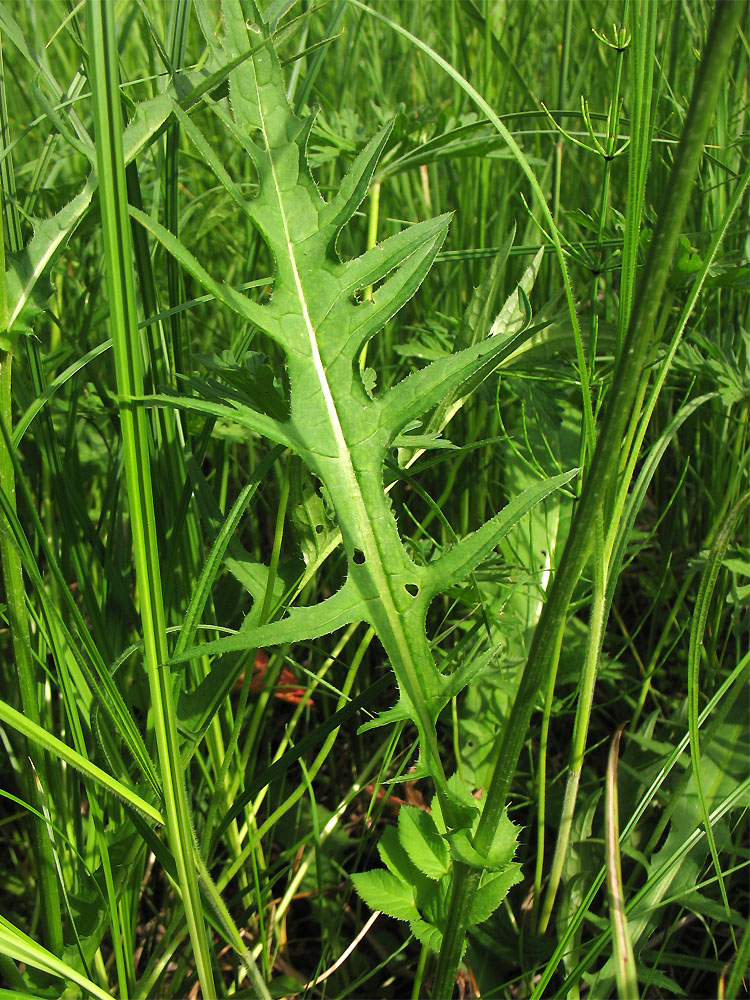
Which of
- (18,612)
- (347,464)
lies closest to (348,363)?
(347,464)

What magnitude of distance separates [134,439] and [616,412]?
30 centimetres

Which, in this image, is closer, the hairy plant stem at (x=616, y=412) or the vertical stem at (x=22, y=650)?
the hairy plant stem at (x=616, y=412)

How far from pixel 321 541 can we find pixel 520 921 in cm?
54

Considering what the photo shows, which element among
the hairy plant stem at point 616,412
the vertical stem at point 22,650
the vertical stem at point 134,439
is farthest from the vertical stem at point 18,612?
the hairy plant stem at point 616,412

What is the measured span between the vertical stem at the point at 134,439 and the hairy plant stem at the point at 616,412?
0.21 meters

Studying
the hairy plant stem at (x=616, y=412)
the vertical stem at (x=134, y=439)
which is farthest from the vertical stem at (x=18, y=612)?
the hairy plant stem at (x=616, y=412)

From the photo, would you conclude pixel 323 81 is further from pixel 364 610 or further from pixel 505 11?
pixel 364 610

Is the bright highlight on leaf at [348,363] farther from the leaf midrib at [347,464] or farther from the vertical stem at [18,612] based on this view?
the vertical stem at [18,612]

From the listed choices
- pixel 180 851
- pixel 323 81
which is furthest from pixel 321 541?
pixel 323 81

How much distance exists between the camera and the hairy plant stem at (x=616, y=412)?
391 millimetres

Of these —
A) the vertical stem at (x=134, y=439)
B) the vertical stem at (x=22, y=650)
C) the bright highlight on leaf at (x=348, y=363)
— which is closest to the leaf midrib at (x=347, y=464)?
the bright highlight on leaf at (x=348, y=363)

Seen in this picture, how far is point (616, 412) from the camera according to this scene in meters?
0.46

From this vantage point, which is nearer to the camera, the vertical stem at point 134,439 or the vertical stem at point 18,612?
the vertical stem at point 134,439

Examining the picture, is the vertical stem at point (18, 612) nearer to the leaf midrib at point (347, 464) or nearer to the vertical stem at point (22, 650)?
the vertical stem at point (22, 650)
